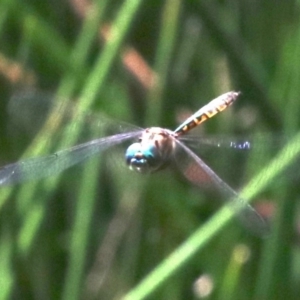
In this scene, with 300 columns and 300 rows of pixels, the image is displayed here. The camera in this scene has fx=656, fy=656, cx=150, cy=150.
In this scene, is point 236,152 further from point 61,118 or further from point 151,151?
point 61,118

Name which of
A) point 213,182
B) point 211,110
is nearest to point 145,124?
point 211,110

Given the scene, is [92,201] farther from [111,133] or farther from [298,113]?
[298,113]

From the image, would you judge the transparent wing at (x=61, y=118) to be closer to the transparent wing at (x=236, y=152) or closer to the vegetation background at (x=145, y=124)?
the vegetation background at (x=145, y=124)

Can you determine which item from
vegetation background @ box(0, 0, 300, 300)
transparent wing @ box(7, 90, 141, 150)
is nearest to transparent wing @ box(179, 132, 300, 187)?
vegetation background @ box(0, 0, 300, 300)

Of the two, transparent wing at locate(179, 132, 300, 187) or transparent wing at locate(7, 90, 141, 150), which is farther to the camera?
transparent wing at locate(7, 90, 141, 150)

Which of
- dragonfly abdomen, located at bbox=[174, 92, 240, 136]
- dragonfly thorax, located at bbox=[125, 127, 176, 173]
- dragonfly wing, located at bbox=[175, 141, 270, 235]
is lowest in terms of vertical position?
dragonfly wing, located at bbox=[175, 141, 270, 235]

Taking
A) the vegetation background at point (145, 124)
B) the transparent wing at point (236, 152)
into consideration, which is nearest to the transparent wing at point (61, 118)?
the vegetation background at point (145, 124)

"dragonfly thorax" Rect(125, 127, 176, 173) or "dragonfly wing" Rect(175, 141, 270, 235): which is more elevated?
"dragonfly thorax" Rect(125, 127, 176, 173)

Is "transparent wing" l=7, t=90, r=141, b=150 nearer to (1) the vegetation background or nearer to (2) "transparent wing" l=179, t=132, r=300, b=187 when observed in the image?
(1) the vegetation background
